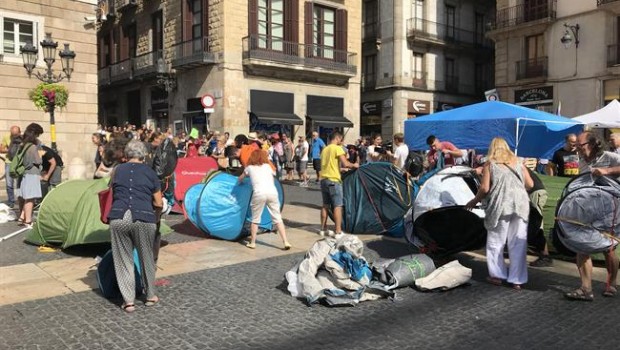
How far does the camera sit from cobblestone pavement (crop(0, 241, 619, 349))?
4570 mm

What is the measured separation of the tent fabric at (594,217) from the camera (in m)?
5.64

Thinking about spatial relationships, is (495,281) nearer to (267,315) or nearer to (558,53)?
(267,315)

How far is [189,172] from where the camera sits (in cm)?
1198

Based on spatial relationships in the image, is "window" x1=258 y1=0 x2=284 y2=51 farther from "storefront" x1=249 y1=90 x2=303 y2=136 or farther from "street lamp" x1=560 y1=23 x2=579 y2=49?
"street lamp" x1=560 y1=23 x2=579 y2=49

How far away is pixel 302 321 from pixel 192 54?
22.4 meters

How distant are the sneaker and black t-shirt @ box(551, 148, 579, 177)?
11.6ft

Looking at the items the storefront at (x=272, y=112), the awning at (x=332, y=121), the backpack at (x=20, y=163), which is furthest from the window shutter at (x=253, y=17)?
the backpack at (x=20, y=163)

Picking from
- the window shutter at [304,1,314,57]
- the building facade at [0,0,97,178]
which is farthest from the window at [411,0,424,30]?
the building facade at [0,0,97,178]

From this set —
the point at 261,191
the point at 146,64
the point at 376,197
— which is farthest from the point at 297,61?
the point at 261,191

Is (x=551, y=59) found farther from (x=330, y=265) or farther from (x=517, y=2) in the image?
(x=330, y=265)

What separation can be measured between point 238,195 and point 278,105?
59.4 ft

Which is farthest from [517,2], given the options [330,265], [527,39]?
[330,265]

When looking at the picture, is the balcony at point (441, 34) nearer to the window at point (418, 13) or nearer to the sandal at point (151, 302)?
the window at point (418, 13)

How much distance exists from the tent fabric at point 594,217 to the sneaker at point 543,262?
1.73 m
